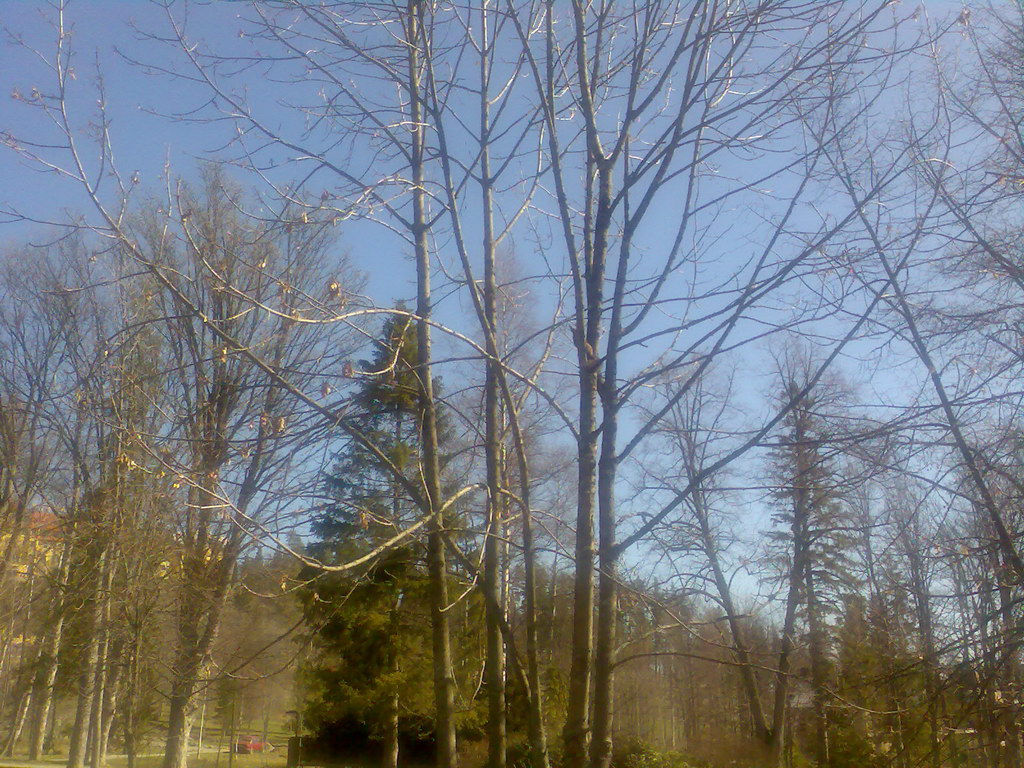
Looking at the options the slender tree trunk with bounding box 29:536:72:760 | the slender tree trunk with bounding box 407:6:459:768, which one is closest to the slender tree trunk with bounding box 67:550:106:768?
the slender tree trunk with bounding box 29:536:72:760

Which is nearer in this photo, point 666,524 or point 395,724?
point 666,524

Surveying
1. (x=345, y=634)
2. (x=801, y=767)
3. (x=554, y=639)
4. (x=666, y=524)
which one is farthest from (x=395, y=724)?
(x=666, y=524)

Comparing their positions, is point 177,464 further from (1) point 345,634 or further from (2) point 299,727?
(2) point 299,727

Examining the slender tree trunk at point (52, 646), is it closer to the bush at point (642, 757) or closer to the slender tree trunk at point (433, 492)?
the bush at point (642, 757)

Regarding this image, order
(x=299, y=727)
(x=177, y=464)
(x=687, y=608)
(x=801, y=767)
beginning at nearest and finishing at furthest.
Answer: (x=177, y=464) < (x=687, y=608) < (x=801, y=767) < (x=299, y=727)

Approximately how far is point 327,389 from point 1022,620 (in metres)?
4.62

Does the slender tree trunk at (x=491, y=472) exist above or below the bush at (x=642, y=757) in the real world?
above

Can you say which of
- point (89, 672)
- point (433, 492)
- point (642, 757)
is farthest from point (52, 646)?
point (433, 492)

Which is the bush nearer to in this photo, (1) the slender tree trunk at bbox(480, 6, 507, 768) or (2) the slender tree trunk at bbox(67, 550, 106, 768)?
(2) the slender tree trunk at bbox(67, 550, 106, 768)

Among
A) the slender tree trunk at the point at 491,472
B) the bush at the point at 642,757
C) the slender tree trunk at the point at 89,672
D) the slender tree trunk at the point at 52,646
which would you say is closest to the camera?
the slender tree trunk at the point at 491,472

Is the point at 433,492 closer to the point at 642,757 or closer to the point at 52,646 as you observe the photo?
the point at 642,757

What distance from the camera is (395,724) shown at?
51.9 feet

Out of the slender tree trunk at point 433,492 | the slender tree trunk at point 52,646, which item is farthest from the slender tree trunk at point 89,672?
the slender tree trunk at point 433,492

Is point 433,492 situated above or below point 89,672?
above
